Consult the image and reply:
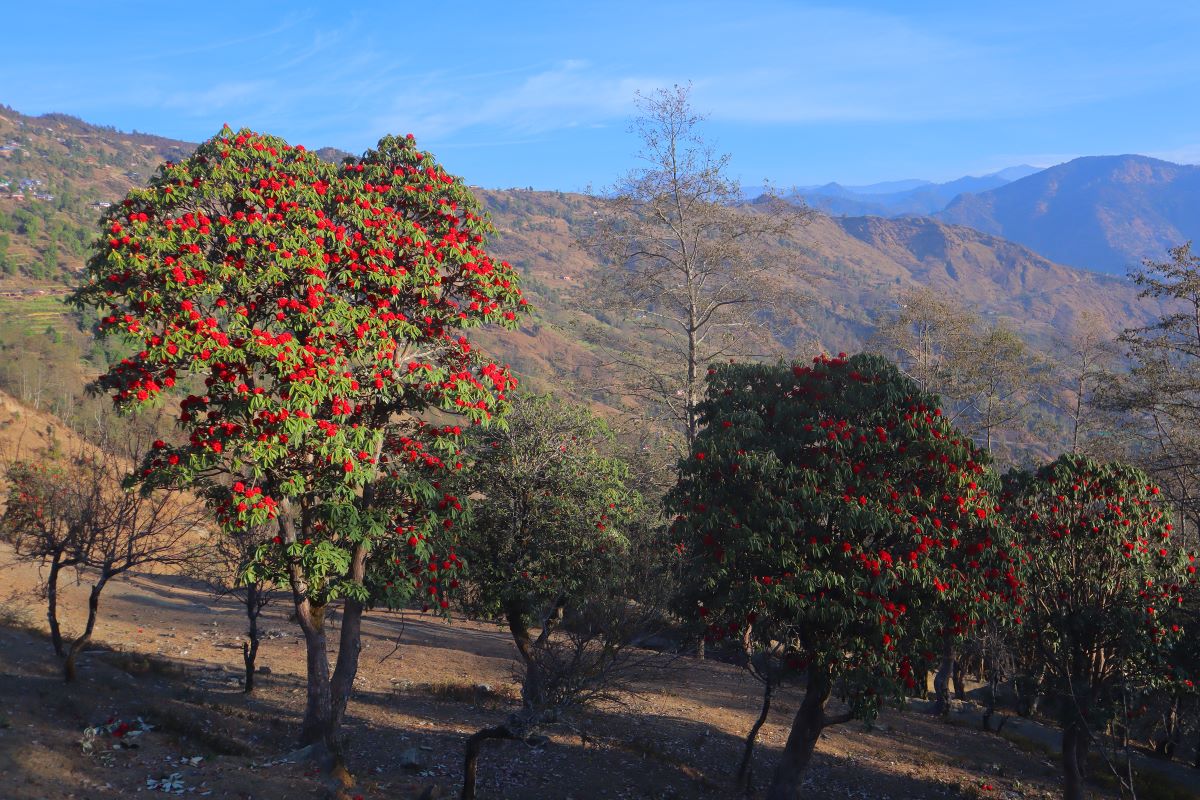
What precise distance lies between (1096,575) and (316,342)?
12.9 m

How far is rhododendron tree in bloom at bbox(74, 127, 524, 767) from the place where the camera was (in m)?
9.38

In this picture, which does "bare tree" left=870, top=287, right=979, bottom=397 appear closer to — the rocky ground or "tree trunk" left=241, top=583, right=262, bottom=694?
the rocky ground

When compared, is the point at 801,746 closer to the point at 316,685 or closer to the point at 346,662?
the point at 346,662

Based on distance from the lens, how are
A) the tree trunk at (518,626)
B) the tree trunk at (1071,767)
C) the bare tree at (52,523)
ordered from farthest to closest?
1. the tree trunk at (518,626)
2. the bare tree at (52,523)
3. the tree trunk at (1071,767)

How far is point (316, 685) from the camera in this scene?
40.8 ft

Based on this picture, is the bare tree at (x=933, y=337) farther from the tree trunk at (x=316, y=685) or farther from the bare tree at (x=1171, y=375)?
the tree trunk at (x=316, y=685)

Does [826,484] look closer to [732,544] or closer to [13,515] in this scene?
[732,544]

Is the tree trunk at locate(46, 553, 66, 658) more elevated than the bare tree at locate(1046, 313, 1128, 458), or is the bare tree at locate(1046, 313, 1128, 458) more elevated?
the bare tree at locate(1046, 313, 1128, 458)

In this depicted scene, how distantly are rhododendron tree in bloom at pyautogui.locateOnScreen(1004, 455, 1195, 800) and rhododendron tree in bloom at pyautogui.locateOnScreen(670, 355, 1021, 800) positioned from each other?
1407 mm

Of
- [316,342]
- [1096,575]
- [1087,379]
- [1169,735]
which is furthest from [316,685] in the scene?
[1087,379]

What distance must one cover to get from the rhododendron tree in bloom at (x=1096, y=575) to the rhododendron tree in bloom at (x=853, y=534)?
1407 millimetres

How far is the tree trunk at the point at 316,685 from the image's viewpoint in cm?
1228

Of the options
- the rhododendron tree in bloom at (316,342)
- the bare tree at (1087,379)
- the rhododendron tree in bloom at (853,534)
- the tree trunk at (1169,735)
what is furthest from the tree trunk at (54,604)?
the bare tree at (1087,379)

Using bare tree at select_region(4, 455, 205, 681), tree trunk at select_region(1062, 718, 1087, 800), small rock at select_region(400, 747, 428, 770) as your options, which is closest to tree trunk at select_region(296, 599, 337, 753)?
small rock at select_region(400, 747, 428, 770)
